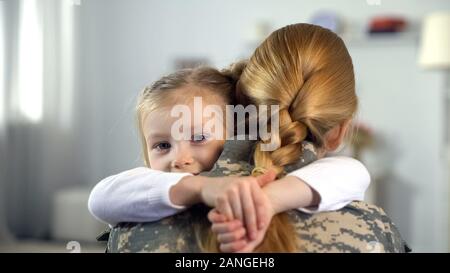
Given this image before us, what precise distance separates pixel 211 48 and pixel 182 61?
0.23 metres

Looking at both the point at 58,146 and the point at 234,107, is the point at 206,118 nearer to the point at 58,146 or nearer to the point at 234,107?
the point at 234,107

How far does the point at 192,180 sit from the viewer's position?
2.05 ft

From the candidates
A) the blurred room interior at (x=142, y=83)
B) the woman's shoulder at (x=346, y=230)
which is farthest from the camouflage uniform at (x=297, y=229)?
the blurred room interior at (x=142, y=83)

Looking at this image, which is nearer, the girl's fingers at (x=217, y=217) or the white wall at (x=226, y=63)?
the girl's fingers at (x=217, y=217)

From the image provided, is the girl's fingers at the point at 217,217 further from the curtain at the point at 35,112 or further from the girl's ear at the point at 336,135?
the curtain at the point at 35,112

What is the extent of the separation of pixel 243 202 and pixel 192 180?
81 millimetres

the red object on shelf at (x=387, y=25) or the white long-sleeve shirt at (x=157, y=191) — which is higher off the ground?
the white long-sleeve shirt at (x=157, y=191)

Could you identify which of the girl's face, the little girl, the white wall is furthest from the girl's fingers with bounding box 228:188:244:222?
the white wall

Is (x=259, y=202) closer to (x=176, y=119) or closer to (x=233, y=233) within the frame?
(x=233, y=233)

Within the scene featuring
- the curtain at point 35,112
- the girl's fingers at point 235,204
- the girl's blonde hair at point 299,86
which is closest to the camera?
the girl's fingers at point 235,204

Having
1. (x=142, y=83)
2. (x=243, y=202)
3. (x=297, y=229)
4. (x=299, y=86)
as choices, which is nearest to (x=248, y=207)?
(x=243, y=202)

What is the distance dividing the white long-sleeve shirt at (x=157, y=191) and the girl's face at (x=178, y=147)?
0.09 m

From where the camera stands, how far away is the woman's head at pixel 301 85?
723 mm
